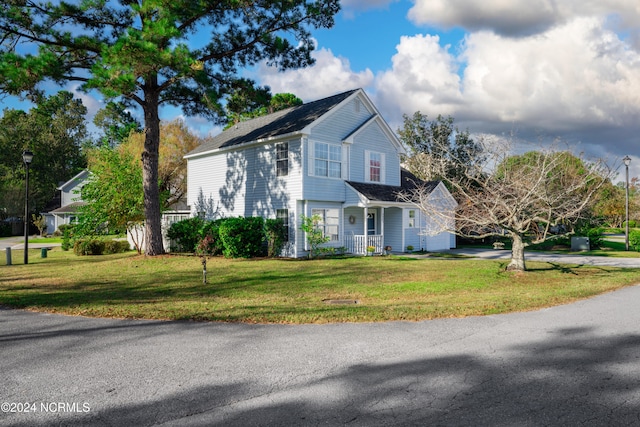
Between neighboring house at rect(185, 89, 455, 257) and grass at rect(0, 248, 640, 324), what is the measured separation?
343cm

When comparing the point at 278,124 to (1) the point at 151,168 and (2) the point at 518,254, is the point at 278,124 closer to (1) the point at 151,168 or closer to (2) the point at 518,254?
(1) the point at 151,168

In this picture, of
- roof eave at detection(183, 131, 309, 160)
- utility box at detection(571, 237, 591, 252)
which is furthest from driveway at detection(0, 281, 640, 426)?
utility box at detection(571, 237, 591, 252)

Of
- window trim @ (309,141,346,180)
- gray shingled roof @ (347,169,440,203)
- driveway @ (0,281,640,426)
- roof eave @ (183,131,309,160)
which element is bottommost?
driveway @ (0,281,640,426)

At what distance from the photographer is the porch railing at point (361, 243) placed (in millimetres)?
20547

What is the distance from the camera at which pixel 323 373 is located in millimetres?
4805

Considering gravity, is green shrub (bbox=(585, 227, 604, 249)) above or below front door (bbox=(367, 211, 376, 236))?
below

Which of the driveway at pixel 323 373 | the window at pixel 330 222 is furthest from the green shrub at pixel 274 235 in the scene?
the driveway at pixel 323 373

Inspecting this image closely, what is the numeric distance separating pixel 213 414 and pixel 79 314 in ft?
18.0

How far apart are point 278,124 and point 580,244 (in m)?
19.2

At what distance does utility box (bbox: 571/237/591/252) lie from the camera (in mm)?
25203

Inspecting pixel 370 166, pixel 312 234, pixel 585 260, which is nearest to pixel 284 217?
pixel 312 234

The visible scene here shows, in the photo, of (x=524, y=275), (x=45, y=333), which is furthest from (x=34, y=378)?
(x=524, y=275)

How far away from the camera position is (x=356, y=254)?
20406 mm

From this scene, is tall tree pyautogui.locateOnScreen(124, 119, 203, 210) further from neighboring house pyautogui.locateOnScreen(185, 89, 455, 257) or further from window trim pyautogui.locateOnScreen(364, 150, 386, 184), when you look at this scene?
window trim pyautogui.locateOnScreen(364, 150, 386, 184)
